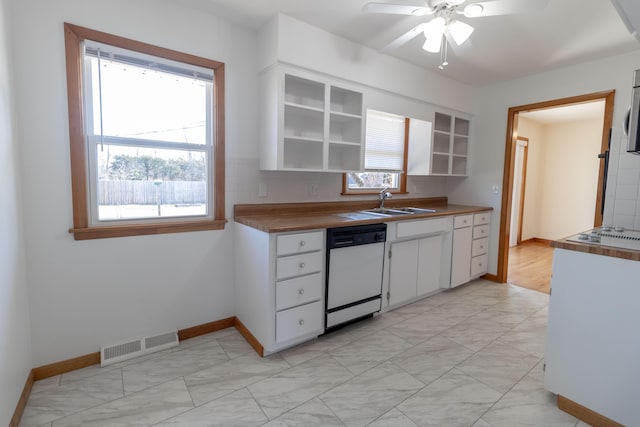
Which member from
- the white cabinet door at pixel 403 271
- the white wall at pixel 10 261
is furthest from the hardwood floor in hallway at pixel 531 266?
the white wall at pixel 10 261

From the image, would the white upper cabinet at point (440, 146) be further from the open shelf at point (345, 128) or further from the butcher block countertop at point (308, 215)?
the open shelf at point (345, 128)

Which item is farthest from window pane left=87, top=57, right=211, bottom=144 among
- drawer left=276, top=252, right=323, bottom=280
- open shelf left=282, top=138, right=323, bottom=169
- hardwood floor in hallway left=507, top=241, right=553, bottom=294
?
hardwood floor in hallway left=507, top=241, right=553, bottom=294

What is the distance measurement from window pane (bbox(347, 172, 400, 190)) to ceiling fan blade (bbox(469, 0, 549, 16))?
1824mm

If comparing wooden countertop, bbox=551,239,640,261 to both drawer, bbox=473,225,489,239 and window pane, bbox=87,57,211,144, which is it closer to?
drawer, bbox=473,225,489,239

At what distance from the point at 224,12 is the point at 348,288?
7.76 ft

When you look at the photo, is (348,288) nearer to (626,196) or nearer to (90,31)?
(90,31)

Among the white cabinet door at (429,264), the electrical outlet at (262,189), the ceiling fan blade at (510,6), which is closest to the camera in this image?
the ceiling fan blade at (510,6)

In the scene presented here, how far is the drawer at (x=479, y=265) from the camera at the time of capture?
12.7 feet

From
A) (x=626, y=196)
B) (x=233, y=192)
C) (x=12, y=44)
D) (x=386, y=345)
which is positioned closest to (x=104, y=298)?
(x=233, y=192)

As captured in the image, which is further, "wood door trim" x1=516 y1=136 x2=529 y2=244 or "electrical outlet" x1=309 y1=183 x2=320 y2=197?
"wood door trim" x1=516 y1=136 x2=529 y2=244

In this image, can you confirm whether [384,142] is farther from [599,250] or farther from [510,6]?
[599,250]

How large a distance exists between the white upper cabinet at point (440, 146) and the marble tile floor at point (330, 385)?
197cm

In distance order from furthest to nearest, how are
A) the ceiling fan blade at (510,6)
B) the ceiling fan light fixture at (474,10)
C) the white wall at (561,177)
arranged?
1. the white wall at (561,177)
2. the ceiling fan light fixture at (474,10)
3. the ceiling fan blade at (510,6)

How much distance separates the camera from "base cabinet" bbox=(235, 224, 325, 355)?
217 cm
